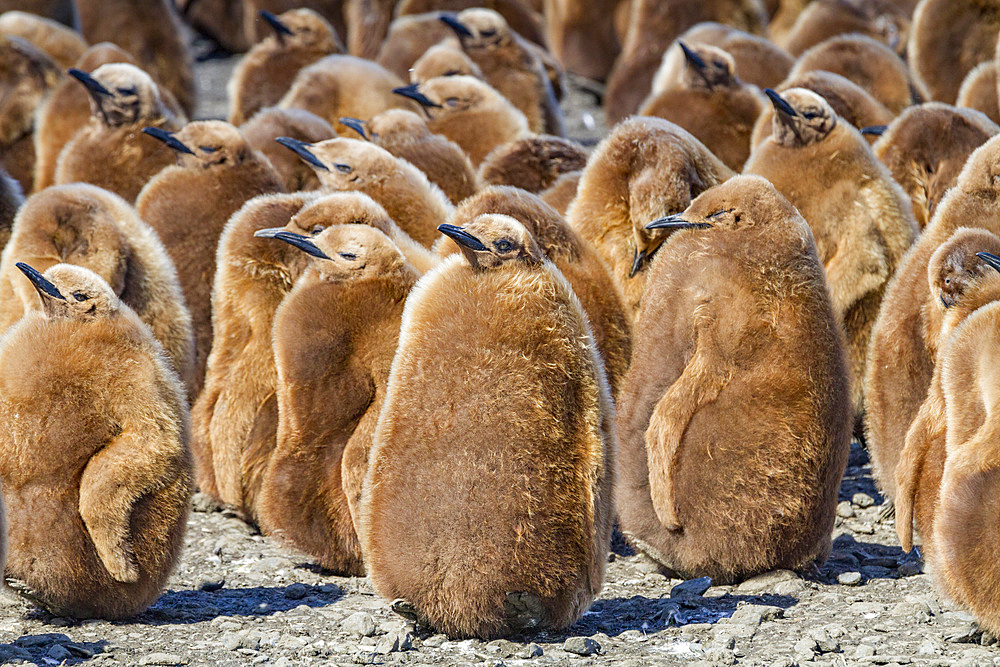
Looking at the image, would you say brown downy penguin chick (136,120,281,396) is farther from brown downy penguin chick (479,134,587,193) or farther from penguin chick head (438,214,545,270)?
Answer: penguin chick head (438,214,545,270)

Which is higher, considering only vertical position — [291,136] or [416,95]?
[416,95]

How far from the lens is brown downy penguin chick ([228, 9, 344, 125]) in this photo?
9.84 meters

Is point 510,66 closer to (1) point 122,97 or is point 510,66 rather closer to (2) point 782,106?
(1) point 122,97

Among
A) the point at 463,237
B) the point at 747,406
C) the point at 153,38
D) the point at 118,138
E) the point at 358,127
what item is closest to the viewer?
the point at 463,237

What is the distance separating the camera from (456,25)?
10.0 m

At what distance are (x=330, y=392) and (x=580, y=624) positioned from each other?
113 centimetres

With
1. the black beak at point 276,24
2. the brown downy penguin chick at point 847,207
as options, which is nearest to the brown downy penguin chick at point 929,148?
the brown downy penguin chick at point 847,207

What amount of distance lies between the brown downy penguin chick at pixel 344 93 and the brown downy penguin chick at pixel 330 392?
398 cm

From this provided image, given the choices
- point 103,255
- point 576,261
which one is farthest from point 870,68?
point 103,255

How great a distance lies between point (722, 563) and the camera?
14.7 feet

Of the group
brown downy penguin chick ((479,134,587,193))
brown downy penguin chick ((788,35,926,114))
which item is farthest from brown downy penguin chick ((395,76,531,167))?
brown downy penguin chick ((788,35,926,114))

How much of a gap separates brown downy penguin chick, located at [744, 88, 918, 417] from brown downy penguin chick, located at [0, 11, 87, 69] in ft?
24.6

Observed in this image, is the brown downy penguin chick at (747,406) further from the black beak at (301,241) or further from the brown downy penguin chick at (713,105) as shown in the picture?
the brown downy penguin chick at (713,105)

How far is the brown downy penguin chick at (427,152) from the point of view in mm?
6441
